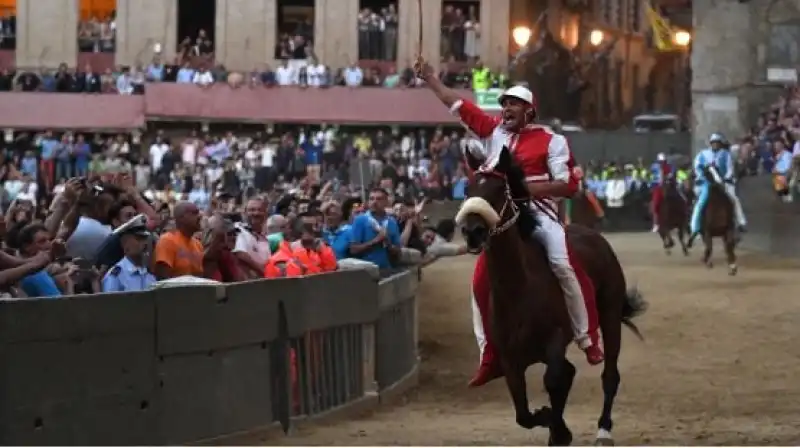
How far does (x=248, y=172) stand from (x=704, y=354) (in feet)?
77.0

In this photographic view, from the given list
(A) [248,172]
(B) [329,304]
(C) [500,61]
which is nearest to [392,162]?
(A) [248,172]

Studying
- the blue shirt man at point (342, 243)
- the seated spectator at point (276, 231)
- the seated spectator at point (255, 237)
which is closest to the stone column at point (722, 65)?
the blue shirt man at point (342, 243)

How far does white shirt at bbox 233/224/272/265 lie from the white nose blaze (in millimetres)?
4651

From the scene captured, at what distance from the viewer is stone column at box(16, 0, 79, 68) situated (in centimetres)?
4912

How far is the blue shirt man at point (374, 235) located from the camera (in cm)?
1655

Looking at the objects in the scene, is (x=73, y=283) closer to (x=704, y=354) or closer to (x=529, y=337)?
(x=529, y=337)

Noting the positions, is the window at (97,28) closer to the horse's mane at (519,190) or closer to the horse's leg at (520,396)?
the horse's mane at (519,190)

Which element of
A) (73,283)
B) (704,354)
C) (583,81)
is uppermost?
(583,81)

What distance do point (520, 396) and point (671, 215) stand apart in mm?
24250

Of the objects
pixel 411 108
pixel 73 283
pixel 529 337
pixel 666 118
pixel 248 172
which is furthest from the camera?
pixel 666 118

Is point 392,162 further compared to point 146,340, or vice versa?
point 392,162

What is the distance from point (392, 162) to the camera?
40688 millimetres

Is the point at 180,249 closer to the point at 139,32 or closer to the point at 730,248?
the point at 730,248

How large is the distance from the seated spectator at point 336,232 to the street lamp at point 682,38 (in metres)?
42.5
